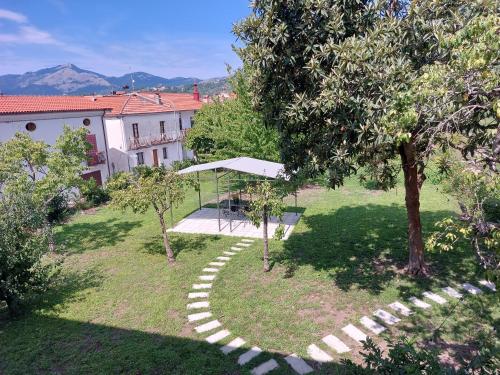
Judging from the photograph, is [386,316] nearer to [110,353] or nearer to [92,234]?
[110,353]

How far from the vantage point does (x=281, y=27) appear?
679 cm

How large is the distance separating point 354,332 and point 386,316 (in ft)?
3.52

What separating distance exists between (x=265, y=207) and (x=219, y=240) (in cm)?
426

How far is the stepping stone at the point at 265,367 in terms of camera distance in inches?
260

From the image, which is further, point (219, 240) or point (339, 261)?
point (219, 240)

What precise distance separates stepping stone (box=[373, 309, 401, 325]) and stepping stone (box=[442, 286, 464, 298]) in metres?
1.92

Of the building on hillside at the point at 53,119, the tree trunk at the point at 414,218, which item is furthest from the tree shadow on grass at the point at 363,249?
the building on hillside at the point at 53,119

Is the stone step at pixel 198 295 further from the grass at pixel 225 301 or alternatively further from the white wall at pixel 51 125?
the white wall at pixel 51 125

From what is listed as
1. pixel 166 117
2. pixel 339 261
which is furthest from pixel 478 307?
pixel 166 117

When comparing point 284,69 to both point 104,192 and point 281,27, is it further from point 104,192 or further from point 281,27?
point 104,192

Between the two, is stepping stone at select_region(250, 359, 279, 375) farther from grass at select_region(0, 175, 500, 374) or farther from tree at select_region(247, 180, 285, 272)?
tree at select_region(247, 180, 285, 272)

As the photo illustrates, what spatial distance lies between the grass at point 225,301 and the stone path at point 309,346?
0.15m

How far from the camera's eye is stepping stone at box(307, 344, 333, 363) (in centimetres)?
686

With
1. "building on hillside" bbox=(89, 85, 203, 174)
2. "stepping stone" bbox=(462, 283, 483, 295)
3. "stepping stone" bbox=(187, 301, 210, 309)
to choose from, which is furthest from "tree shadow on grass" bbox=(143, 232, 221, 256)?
"building on hillside" bbox=(89, 85, 203, 174)
